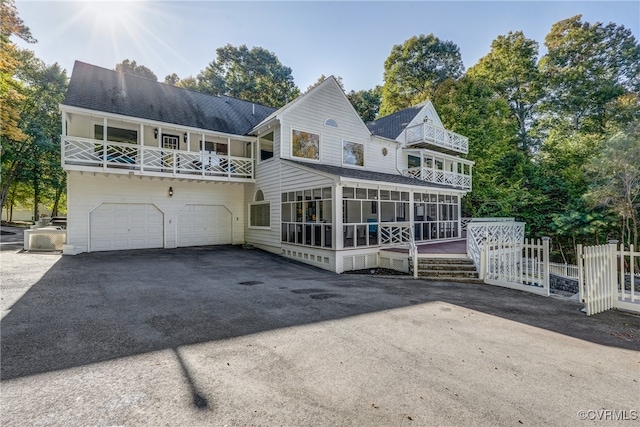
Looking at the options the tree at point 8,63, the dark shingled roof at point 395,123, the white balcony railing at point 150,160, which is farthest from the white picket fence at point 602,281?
the tree at point 8,63

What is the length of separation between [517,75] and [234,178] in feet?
94.0

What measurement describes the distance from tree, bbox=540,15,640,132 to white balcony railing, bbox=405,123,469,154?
44.1ft

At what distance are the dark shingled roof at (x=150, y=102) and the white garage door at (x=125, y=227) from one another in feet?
15.0

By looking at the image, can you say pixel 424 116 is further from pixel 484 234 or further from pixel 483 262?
Result: pixel 483 262

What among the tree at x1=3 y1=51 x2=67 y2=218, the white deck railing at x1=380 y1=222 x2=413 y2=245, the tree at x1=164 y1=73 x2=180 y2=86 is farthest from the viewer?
the tree at x1=164 y1=73 x2=180 y2=86

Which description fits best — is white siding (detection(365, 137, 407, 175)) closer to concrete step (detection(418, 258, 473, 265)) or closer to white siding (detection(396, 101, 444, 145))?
white siding (detection(396, 101, 444, 145))

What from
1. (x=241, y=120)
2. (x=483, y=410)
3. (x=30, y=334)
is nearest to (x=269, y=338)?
(x=483, y=410)

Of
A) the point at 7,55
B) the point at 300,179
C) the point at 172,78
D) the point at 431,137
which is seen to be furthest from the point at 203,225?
the point at 172,78

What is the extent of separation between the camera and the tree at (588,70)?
2306 centimetres

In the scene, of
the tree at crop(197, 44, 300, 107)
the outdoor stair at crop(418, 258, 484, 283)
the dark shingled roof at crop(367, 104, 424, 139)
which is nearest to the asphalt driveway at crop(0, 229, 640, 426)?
Answer: the outdoor stair at crop(418, 258, 484, 283)

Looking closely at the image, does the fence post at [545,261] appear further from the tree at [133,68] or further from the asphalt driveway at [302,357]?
the tree at [133,68]

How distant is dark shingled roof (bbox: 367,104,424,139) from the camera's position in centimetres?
1939

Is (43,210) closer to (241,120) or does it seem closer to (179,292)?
(241,120)

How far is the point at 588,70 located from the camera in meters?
24.3
